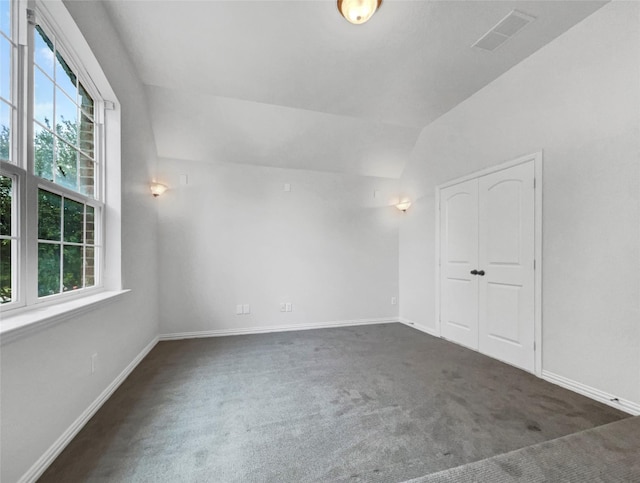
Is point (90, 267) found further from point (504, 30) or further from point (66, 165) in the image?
point (504, 30)

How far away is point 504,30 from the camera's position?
7.24 ft

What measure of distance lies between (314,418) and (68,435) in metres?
1.49

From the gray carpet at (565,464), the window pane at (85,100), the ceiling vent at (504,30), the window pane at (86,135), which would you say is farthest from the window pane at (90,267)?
the ceiling vent at (504,30)

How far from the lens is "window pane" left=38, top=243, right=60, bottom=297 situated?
156 centimetres

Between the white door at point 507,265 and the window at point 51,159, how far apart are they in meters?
3.77

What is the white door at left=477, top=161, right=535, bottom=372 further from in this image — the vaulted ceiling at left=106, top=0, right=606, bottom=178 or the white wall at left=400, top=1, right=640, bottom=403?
the vaulted ceiling at left=106, top=0, right=606, bottom=178

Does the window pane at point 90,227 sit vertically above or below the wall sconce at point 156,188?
below

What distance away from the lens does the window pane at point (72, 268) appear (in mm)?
1790

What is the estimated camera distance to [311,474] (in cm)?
135

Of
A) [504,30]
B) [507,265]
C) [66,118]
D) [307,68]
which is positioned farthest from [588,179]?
[66,118]

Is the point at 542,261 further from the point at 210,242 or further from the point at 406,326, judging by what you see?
the point at 210,242

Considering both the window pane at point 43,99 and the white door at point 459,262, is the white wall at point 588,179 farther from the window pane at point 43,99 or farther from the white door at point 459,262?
the window pane at point 43,99

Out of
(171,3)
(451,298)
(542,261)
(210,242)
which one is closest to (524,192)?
(542,261)

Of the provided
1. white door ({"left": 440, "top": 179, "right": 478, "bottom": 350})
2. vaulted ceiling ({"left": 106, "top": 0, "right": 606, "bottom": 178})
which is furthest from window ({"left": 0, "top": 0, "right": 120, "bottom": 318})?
white door ({"left": 440, "top": 179, "right": 478, "bottom": 350})
